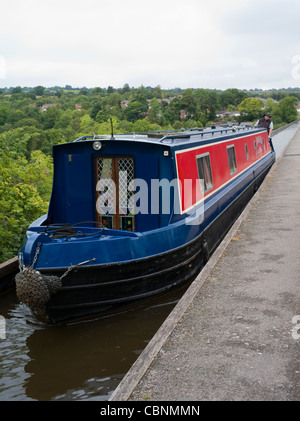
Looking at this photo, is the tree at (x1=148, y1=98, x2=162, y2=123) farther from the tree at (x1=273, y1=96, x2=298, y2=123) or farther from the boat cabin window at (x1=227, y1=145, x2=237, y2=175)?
the boat cabin window at (x1=227, y1=145, x2=237, y2=175)

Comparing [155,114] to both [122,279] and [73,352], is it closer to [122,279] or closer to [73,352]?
[122,279]

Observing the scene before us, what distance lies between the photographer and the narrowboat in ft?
19.4

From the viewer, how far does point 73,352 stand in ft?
18.4

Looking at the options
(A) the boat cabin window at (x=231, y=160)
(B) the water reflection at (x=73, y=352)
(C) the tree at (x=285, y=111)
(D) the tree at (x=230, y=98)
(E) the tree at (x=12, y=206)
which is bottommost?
(B) the water reflection at (x=73, y=352)

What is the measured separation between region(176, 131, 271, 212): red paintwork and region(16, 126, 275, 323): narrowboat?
0.11 ft

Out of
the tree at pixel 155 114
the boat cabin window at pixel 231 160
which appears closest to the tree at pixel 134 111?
the tree at pixel 155 114

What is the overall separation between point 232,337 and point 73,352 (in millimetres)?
2168

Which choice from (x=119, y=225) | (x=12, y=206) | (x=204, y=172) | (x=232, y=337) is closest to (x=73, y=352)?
(x=232, y=337)

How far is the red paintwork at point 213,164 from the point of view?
25.0 feet

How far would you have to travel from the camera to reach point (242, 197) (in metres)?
12.2

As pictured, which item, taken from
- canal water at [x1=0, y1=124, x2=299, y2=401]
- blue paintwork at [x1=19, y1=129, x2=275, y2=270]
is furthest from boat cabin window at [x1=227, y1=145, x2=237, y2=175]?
canal water at [x1=0, y1=124, x2=299, y2=401]

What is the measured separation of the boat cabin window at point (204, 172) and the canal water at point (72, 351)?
2720 mm

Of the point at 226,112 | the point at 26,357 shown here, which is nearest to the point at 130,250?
the point at 26,357

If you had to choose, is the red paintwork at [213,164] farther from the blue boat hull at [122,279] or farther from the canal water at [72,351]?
the canal water at [72,351]
